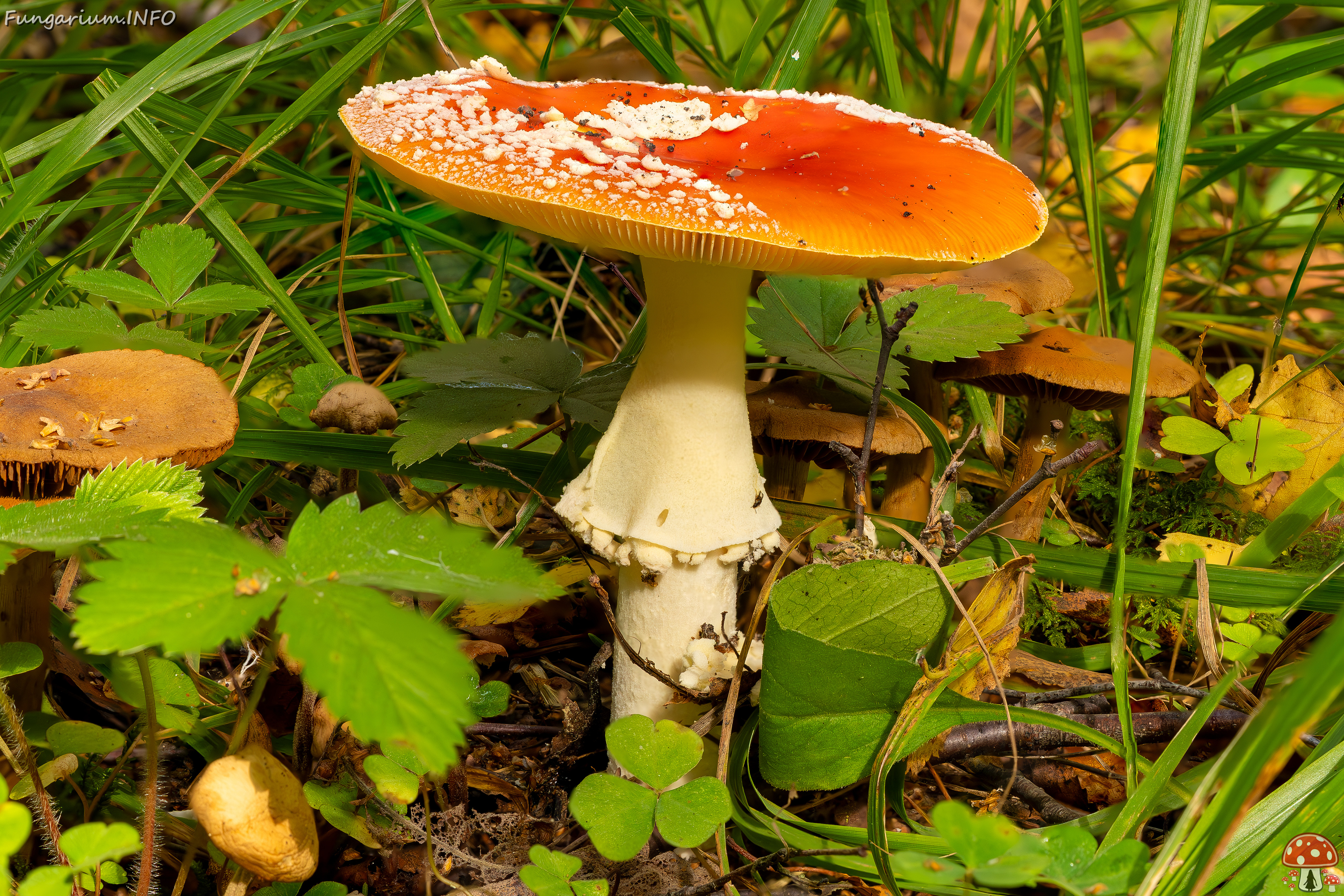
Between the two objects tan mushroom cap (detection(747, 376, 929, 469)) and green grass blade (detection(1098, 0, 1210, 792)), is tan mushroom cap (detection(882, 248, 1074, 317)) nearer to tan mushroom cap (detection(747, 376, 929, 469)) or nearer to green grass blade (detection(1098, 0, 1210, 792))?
tan mushroom cap (detection(747, 376, 929, 469))

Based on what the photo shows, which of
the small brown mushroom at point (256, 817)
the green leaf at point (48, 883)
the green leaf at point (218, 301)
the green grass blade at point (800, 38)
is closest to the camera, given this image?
the green leaf at point (48, 883)

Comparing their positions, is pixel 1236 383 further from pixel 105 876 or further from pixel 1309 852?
pixel 105 876

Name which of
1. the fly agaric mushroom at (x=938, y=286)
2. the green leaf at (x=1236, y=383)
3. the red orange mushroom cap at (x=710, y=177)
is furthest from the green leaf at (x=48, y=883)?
the green leaf at (x=1236, y=383)

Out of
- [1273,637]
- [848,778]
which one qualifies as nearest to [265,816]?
[848,778]

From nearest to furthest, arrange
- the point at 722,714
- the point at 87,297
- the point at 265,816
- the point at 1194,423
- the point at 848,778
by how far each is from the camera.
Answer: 1. the point at 265,816
2. the point at 848,778
3. the point at 722,714
4. the point at 1194,423
5. the point at 87,297

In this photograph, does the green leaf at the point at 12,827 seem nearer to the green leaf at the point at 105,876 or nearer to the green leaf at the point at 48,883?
the green leaf at the point at 48,883

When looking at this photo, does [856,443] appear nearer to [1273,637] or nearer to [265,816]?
[1273,637]

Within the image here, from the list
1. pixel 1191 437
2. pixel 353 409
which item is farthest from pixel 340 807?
pixel 1191 437
